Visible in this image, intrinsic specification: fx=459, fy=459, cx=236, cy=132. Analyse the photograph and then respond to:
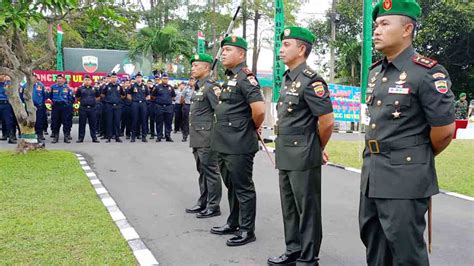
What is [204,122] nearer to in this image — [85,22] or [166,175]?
[166,175]

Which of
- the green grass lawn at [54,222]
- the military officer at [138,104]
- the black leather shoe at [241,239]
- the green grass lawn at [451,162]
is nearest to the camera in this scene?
the green grass lawn at [54,222]

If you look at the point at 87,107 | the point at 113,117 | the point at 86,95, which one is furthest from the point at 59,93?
the point at 113,117

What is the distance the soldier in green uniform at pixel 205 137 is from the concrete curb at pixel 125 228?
82 cm

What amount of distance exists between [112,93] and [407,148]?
1065cm

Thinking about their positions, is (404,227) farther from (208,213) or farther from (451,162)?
(451,162)

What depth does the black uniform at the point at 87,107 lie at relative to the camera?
11.8m

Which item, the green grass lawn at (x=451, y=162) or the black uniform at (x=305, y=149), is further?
the green grass lawn at (x=451, y=162)

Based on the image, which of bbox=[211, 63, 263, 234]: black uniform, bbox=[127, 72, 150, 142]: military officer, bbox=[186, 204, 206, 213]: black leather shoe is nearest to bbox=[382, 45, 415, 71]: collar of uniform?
bbox=[211, 63, 263, 234]: black uniform

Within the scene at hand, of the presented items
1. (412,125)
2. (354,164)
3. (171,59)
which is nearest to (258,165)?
(354,164)

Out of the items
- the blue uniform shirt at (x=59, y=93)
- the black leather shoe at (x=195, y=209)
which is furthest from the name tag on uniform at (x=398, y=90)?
the blue uniform shirt at (x=59, y=93)

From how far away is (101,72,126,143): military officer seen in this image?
39.9ft

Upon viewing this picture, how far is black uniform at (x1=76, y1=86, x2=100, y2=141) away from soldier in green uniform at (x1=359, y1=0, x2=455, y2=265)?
1038 cm

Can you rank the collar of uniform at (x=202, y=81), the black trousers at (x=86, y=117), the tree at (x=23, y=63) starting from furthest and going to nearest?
1. the black trousers at (x=86, y=117)
2. the tree at (x=23, y=63)
3. the collar of uniform at (x=202, y=81)

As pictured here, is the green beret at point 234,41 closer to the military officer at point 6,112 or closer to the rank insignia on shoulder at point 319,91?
the rank insignia on shoulder at point 319,91
